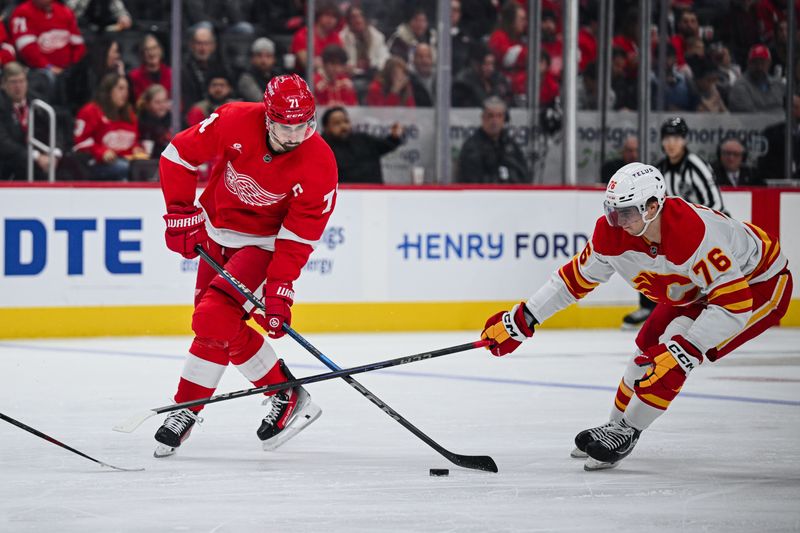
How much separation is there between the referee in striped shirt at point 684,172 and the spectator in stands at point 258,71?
8.40 ft

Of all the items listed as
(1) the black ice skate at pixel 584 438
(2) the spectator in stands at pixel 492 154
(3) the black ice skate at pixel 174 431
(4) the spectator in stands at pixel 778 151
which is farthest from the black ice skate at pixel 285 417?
(4) the spectator in stands at pixel 778 151

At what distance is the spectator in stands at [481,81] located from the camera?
8898 millimetres

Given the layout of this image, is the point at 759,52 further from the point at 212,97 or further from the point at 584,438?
the point at 584,438

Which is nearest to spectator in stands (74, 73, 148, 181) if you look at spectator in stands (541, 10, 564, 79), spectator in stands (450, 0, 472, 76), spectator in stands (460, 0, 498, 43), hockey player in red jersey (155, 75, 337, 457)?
spectator in stands (450, 0, 472, 76)

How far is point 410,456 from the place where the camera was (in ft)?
13.4

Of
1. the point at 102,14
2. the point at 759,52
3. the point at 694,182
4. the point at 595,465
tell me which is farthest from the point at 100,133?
the point at 595,465

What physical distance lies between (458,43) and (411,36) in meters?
0.36

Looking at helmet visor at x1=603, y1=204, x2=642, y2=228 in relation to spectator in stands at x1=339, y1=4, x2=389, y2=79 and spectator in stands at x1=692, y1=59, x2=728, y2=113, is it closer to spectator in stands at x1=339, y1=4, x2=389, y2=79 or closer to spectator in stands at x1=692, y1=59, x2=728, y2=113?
spectator in stands at x1=339, y1=4, x2=389, y2=79

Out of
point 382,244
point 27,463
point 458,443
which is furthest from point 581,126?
point 27,463

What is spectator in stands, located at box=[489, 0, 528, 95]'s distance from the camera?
8.98 meters

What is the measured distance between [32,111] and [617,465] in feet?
16.8

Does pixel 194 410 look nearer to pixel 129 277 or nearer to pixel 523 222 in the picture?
pixel 129 277

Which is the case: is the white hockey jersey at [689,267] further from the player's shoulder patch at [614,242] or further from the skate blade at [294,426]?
the skate blade at [294,426]

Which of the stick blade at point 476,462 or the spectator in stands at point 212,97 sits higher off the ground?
the spectator in stands at point 212,97
